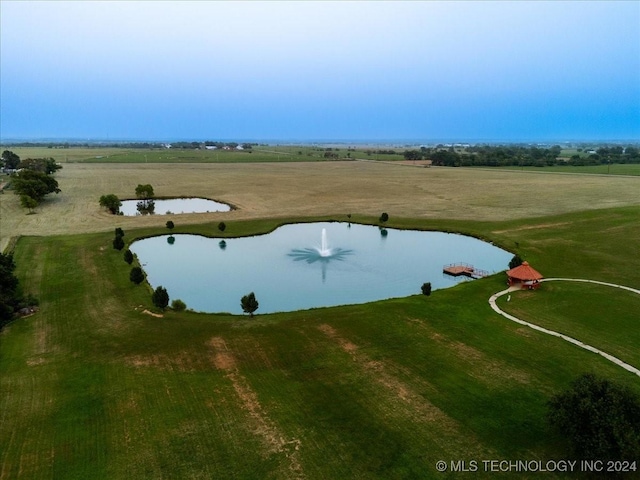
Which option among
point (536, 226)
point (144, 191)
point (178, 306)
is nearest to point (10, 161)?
point (144, 191)

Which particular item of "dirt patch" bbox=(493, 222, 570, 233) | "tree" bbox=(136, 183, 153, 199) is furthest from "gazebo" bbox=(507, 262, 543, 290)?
"tree" bbox=(136, 183, 153, 199)

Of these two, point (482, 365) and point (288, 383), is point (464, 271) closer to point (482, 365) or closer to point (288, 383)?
point (482, 365)

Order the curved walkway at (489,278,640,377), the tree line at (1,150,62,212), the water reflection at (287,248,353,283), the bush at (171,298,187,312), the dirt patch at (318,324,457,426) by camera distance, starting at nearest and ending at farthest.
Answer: the dirt patch at (318,324,457,426) < the curved walkway at (489,278,640,377) < the bush at (171,298,187,312) < the water reflection at (287,248,353,283) < the tree line at (1,150,62,212)

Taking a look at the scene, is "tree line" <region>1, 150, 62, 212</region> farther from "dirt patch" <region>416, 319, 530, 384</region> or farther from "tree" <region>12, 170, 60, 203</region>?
"dirt patch" <region>416, 319, 530, 384</region>

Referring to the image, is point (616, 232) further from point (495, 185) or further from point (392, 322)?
point (495, 185)

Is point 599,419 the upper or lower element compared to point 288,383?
upper
